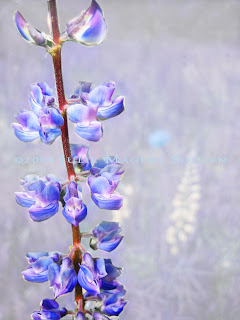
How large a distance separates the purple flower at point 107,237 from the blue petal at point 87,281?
0.03 meters

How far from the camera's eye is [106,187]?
0.28m

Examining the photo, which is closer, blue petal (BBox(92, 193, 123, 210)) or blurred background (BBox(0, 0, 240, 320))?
blue petal (BBox(92, 193, 123, 210))

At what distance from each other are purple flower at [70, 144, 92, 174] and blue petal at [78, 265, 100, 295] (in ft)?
0.25

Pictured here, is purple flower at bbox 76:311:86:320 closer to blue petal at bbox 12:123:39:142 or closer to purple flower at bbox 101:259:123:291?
purple flower at bbox 101:259:123:291

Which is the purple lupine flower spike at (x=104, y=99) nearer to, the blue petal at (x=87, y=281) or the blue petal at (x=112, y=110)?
the blue petal at (x=112, y=110)

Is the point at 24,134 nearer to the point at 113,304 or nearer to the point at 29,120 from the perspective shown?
the point at 29,120

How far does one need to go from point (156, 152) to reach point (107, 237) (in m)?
0.63

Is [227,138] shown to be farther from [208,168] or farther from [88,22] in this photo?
[88,22]

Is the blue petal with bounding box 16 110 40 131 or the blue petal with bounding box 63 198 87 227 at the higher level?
the blue petal with bounding box 16 110 40 131

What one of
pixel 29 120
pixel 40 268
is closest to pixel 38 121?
pixel 29 120

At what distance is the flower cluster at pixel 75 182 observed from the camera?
25 cm

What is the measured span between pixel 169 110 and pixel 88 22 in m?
0.73

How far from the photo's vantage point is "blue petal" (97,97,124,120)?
0.88 ft

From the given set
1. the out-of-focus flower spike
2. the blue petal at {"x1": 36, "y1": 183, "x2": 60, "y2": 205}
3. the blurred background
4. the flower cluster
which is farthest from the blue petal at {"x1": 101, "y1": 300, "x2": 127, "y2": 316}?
the blurred background
